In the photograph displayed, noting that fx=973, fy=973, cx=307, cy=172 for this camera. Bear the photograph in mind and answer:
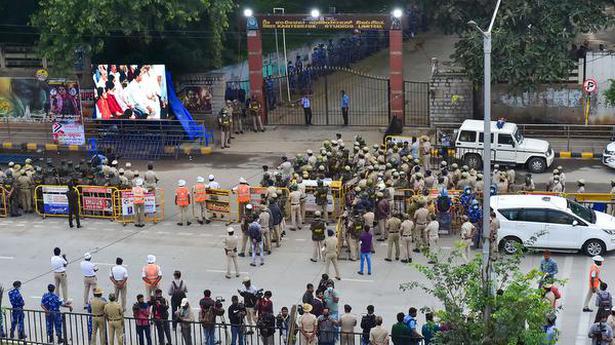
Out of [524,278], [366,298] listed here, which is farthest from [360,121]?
[524,278]

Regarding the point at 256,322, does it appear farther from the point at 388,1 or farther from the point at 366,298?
the point at 388,1

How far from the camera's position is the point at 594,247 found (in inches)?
965

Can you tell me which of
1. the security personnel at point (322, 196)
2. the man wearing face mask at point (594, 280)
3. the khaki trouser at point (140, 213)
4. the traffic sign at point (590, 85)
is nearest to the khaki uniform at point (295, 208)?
the security personnel at point (322, 196)

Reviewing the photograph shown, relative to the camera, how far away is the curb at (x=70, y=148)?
124 feet

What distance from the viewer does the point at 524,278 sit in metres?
15.4

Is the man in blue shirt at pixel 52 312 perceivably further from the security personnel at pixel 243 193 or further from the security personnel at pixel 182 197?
the security personnel at pixel 243 193

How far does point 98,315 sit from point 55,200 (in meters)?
10.6

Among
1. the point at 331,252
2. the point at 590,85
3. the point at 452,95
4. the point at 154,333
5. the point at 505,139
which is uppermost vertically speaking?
the point at 590,85

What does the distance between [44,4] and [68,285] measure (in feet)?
57.3

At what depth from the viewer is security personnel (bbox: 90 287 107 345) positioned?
2014 cm

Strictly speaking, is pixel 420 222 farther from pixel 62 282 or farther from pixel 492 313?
pixel 492 313

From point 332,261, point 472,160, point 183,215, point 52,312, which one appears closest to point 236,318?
point 52,312

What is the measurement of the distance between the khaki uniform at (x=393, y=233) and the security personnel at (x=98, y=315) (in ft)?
25.8

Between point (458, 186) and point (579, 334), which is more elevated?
point (458, 186)
